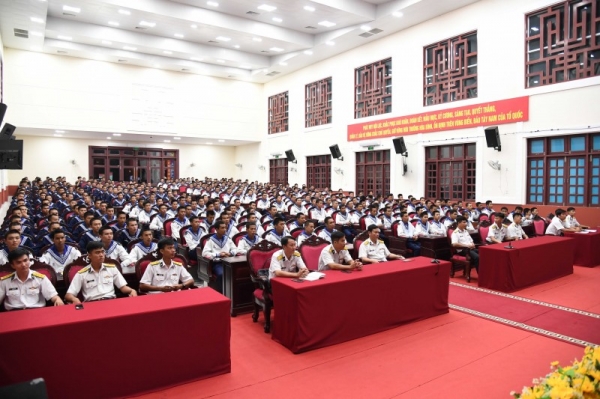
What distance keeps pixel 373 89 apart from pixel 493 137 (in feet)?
18.8

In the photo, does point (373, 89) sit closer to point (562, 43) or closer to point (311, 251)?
point (562, 43)

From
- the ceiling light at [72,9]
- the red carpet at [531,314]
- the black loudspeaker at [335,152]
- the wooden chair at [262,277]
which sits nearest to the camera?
the red carpet at [531,314]

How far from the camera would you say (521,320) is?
4.72 meters

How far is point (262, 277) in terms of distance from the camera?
180 inches

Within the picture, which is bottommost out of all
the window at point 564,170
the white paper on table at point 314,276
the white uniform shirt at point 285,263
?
the white paper on table at point 314,276

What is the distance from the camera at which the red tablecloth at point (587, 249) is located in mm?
7652

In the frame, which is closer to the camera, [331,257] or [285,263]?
[285,263]

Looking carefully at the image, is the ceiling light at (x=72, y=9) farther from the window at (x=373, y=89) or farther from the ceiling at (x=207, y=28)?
the window at (x=373, y=89)

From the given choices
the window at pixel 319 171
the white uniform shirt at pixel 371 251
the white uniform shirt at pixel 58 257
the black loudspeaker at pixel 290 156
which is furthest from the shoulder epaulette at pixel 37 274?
the black loudspeaker at pixel 290 156

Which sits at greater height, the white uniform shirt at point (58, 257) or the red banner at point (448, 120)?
the red banner at point (448, 120)

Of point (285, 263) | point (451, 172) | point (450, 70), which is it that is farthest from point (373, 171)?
point (285, 263)

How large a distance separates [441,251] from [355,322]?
3864mm

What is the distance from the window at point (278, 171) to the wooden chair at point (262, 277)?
53.4 feet

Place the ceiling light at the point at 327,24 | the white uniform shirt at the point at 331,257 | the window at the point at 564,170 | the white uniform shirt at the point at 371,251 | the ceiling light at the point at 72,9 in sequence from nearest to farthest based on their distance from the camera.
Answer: the white uniform shirt at the point at 331,257 < the white uniform shirt at the point at 371,251 < the window at the point at 564,170 < the ceiling light at the point at 72,9 < the ceiling light at the point at 327,24
